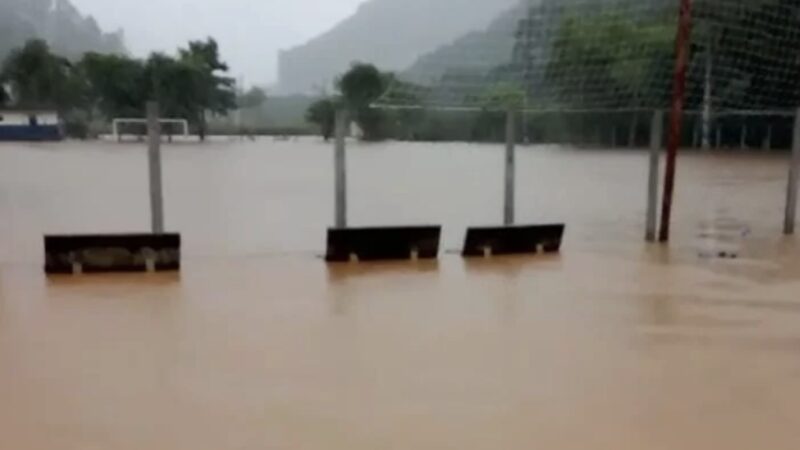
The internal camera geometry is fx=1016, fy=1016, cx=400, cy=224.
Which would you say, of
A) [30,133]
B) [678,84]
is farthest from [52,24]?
[678,84]

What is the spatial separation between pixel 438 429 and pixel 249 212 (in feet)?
23.2

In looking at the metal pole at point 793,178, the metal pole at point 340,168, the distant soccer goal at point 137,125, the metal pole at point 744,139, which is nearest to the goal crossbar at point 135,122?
the distant soccer goal at point 137,125

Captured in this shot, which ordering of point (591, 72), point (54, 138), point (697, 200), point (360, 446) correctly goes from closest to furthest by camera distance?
1. point (360, 446)
2. point (697, 200)
3. point (591, 72)
4. point (54, 138)

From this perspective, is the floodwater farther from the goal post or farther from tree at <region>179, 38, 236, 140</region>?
tree at <region>179, 38, 236, 140</region>

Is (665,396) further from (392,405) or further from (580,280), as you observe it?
(580,280)

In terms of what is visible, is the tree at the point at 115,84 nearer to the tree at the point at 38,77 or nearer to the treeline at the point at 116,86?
the treeline at the point at 116,86

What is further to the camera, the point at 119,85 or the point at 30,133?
the point at 30,133

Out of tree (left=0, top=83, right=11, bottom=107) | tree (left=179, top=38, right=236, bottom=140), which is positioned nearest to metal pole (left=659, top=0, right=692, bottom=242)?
tree (left=179, top=38, right=236, bottom=140)

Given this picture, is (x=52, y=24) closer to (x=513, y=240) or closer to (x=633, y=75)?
(x=633, y=75)

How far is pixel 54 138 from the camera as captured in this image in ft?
77.6

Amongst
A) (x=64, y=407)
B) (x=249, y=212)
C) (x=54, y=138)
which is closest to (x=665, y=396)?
(x=64, y=407)

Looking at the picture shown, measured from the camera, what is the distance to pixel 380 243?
6867mm

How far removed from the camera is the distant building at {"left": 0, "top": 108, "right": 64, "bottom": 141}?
21875 mm

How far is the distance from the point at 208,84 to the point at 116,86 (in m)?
2.30
